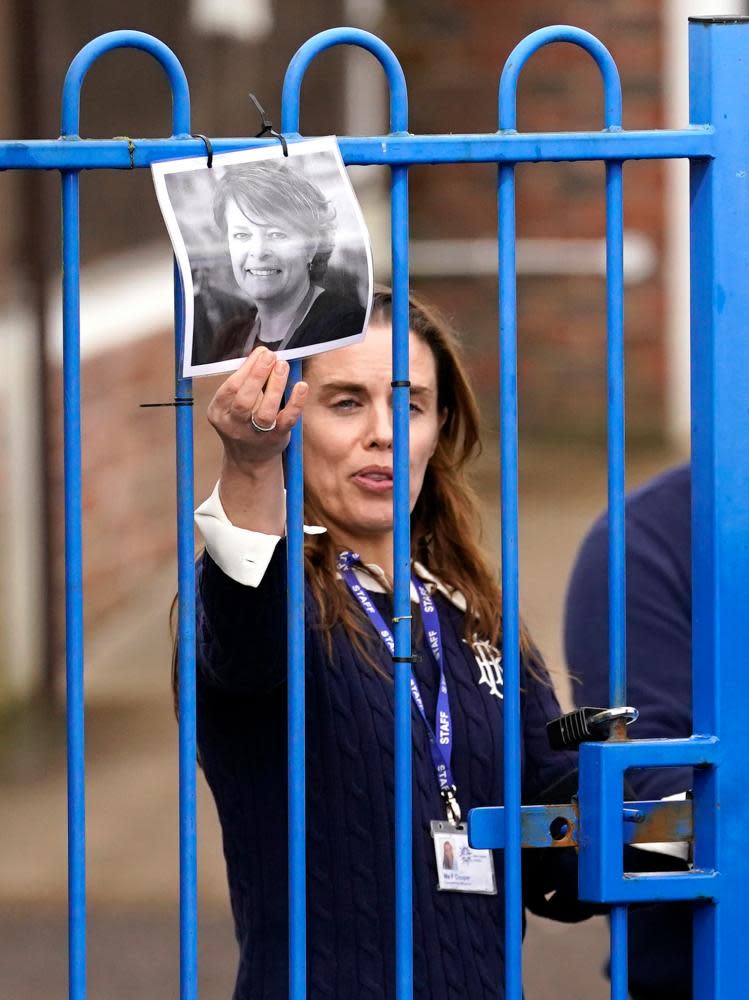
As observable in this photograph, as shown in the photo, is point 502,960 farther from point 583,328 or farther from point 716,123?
point 583,328

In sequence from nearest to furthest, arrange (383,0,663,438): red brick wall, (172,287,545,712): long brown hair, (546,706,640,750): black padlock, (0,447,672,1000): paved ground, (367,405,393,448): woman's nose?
(546,706,640,750): black padlock, (367,405,393,448): woman's nose, (172,287,545,712): long brown hair, (0,447,672,1000): paved ground, (383,0,663,438): red brick wall

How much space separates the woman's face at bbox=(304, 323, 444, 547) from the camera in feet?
8.00

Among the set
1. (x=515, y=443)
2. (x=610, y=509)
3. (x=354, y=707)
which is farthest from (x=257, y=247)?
(x=354, y=707)

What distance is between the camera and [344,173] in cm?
194

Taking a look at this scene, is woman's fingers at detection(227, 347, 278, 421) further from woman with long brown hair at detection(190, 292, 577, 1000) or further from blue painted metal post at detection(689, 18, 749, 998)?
blue painted metal post at detection(689, 18, 749, 998)

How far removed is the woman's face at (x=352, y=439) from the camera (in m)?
2.44

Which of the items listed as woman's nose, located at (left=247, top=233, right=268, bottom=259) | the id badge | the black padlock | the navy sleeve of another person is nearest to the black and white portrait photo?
woman's nose, located at (left=247, top=233, right=268, bottom=259)

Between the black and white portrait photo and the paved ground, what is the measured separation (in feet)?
4.90

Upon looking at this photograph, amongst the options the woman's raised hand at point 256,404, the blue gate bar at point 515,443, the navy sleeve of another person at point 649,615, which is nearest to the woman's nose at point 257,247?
the woman's raised hand at point 256,404

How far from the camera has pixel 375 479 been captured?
2436 millimetres

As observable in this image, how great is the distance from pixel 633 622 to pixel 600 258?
8.72 metres

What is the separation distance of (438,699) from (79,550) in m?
0.61

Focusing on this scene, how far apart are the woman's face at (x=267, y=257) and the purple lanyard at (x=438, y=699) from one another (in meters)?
0.57

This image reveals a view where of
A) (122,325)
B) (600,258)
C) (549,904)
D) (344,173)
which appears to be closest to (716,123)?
(344,173)
